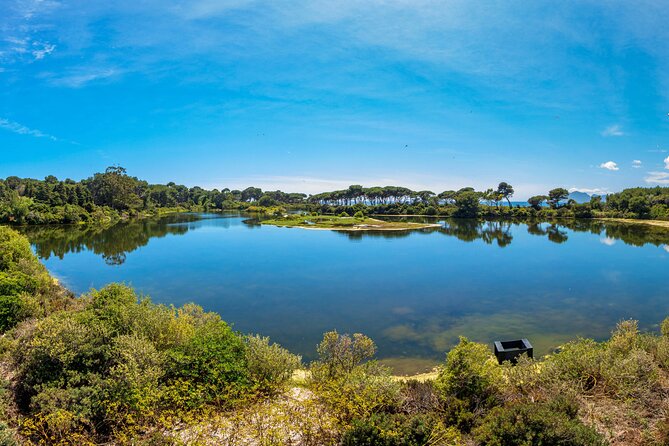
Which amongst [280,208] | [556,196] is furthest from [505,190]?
[280,208]

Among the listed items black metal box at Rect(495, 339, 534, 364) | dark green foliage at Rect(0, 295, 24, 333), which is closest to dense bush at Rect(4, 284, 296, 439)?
dark green foliage at Rect(0, 295, 24, 333)

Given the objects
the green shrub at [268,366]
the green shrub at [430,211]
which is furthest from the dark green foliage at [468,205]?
the green shrub at [268,366]

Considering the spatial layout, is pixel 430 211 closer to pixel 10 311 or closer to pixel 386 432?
pixel 10 311

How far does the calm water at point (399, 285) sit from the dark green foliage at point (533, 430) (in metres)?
7.15

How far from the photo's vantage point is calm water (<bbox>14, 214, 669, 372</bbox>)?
1738 centimetres

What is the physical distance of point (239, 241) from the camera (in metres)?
50.9

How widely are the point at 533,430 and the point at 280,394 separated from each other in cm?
607

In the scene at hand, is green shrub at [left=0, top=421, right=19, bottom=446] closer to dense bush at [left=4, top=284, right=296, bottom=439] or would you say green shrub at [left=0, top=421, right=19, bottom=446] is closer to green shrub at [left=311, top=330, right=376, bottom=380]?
dense bush at [left=4, top=284, right=296, bottom=439]

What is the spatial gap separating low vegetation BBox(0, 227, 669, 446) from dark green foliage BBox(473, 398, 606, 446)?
3 cm

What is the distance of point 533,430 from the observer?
6.36 meters

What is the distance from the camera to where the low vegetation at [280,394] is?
6820mm

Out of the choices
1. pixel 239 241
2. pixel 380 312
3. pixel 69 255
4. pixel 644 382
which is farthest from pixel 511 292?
pixel 69 255

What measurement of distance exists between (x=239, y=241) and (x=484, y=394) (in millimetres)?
45984

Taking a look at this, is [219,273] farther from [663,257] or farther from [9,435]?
[663,257]
